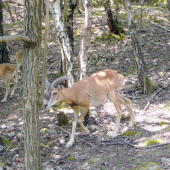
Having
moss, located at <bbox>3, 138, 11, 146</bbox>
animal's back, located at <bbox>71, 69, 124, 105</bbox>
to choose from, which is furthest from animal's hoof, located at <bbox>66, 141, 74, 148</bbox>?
moss, located at <bbox>3, 138, 11, 146</bbox>

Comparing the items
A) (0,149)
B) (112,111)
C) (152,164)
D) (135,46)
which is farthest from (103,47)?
(152,164)

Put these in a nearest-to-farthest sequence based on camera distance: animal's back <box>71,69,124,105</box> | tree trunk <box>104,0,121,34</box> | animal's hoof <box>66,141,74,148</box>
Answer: animal's hoof <box>66,141,74,148</box>, animal's back <box>71,69,124,105</box>, tree trunk <box>104,0,121,34</box>

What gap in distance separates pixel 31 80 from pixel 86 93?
3.19 metres

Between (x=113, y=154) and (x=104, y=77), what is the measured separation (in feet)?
8.54

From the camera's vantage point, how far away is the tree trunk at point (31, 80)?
489 cm

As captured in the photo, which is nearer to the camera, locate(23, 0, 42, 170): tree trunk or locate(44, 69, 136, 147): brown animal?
locate(23, 0, 42, 170): tree trunk

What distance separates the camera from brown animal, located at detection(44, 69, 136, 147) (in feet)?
25.7

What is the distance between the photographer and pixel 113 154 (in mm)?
6855

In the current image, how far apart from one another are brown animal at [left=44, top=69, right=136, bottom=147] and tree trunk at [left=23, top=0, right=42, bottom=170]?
8.21ft

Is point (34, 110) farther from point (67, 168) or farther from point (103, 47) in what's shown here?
point (103, 47)

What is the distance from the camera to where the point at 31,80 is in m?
5.05

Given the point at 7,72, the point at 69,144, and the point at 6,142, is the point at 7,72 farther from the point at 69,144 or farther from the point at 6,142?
the point at 69,144

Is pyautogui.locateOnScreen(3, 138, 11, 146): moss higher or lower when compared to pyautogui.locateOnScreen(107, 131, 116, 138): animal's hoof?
lower

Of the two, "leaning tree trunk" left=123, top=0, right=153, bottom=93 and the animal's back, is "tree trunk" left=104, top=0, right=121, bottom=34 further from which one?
the animal's back
